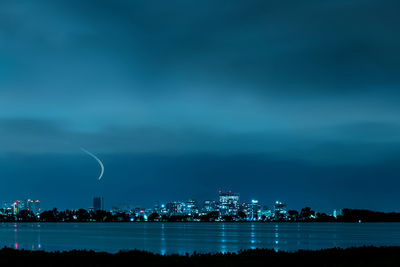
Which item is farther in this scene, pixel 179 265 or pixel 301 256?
pixel 301 256

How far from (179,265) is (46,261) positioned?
24.8 ft

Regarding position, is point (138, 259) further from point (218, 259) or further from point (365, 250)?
point (365, 250)

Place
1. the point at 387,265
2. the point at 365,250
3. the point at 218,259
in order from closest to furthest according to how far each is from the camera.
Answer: the point at 387,265
the point at 218,259
the point at 365,250

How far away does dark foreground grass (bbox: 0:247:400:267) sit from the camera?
25469 mm

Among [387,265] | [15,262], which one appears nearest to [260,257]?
[387,265]

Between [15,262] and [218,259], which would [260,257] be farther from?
[15,262]

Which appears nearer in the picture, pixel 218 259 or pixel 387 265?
pixel 387 265

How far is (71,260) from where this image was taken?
2695 cm

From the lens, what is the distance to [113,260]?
27109 millimetres

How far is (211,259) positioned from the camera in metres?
26.9

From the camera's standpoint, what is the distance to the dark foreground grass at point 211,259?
2547 centimetres

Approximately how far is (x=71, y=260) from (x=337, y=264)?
539 inches

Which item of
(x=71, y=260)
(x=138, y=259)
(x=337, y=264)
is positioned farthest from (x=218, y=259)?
(x=71, y=260)

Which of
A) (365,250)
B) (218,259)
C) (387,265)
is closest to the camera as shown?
(387,265)
